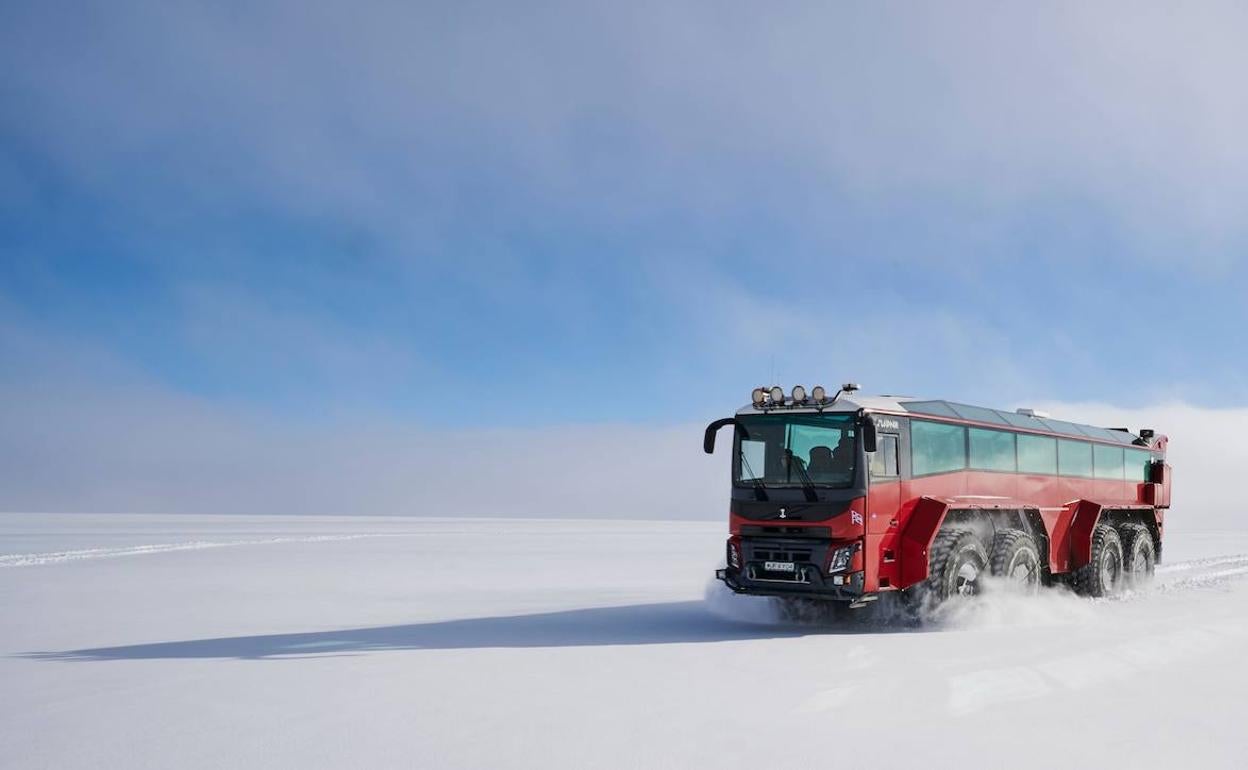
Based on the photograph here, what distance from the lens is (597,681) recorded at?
8906 millimetres

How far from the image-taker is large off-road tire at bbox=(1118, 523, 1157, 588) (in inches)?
719

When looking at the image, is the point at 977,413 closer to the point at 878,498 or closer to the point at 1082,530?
the point at 878,498

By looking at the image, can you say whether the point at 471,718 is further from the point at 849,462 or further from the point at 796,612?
the point at 796,612

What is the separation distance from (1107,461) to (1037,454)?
11.2ft

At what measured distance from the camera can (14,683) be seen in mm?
8945

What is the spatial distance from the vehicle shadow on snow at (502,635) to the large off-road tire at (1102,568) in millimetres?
5346

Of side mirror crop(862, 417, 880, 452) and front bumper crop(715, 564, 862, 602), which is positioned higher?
side mirror crop(862, 417, 880, 452)

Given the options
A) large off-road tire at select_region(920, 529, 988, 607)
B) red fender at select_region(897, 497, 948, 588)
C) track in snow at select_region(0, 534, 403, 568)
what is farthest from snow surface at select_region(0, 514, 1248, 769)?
track in snow at select_region(0, 534, 403, 568)

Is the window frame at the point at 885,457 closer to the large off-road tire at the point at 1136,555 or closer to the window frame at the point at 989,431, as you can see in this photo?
the window frame at the point at 989,431

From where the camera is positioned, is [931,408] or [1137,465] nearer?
[931,408]

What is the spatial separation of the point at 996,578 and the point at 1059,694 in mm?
5660

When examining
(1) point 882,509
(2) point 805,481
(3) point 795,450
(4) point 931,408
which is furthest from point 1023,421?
(2) point 805,481

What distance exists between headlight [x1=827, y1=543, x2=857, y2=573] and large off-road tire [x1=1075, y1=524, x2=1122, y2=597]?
662 cm

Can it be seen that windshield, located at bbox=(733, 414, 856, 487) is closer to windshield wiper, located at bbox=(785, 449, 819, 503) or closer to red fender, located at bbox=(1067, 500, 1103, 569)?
windshield wiper, located at bbox=(785, 449, 819, 503)
